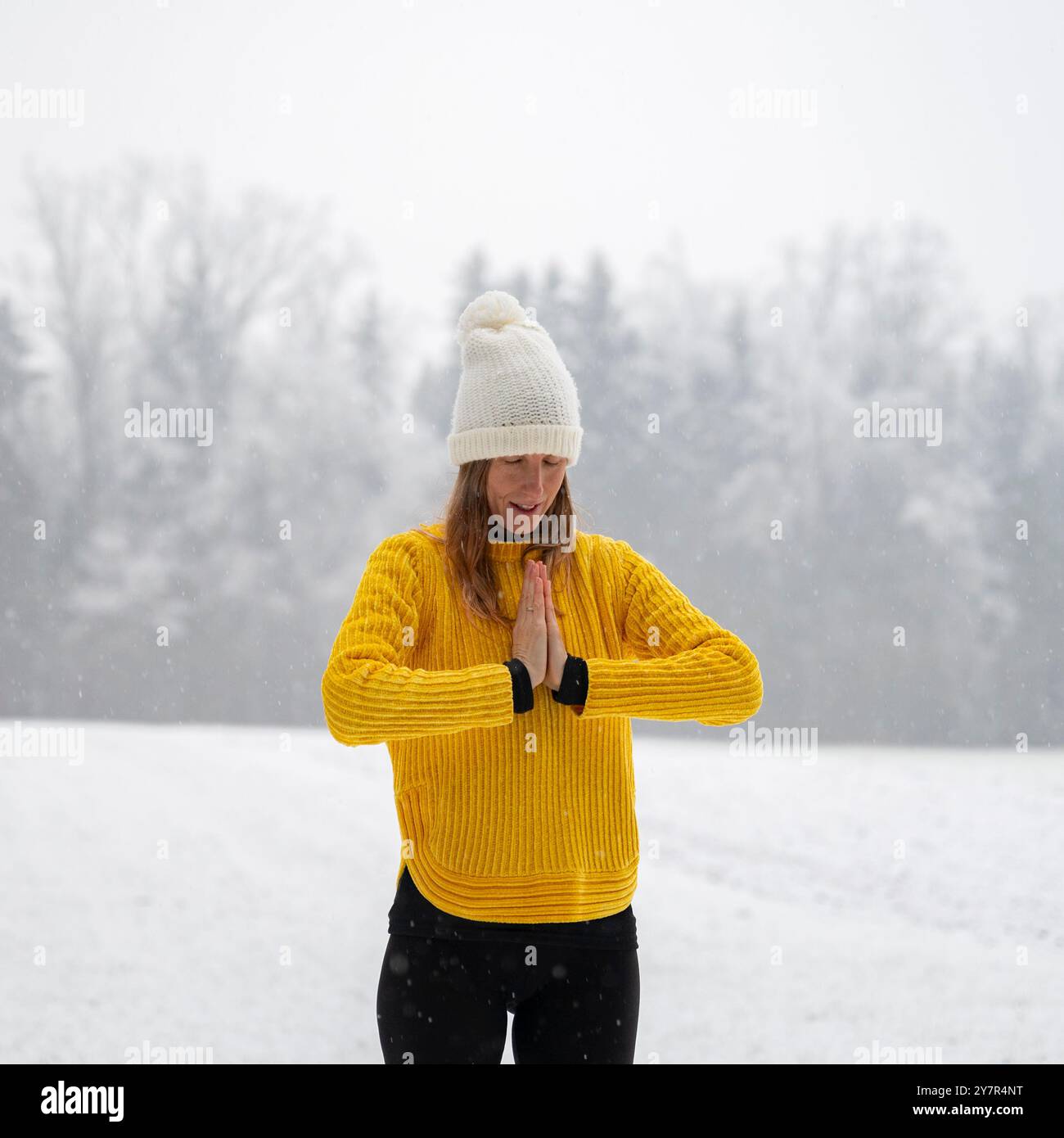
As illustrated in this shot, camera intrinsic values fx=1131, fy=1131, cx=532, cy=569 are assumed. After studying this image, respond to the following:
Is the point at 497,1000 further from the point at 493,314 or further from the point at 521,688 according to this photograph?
the point at 493,314

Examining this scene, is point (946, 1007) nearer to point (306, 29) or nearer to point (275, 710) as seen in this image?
point (275, 710)

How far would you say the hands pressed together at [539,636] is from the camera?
120 centimetres

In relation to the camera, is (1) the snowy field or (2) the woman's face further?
(1) the snowy field

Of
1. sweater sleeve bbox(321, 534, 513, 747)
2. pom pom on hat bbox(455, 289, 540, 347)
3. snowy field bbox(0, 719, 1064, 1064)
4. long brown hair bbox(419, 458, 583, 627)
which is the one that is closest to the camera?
sweater sleeve bbox(321, 534, 513, 747)

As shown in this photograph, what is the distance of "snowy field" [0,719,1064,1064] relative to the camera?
11.1 feet

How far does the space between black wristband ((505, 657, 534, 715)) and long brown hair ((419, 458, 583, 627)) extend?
113mm

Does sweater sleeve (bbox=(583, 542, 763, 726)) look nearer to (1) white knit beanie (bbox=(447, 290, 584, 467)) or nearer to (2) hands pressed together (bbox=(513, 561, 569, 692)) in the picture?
(2) hands pressed together (bbox=(513, 561, 569, 692))

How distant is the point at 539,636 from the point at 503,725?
0.11 m

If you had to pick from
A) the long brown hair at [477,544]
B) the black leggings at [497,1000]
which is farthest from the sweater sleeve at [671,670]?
the black leggings at [497,1000]

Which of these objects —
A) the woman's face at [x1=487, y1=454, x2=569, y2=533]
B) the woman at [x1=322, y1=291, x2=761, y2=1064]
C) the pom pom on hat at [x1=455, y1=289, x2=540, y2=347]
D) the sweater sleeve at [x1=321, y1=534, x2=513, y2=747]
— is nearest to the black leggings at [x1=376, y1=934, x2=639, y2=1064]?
the woman at [x1=322, y1=291, x2=761, y2=1064]

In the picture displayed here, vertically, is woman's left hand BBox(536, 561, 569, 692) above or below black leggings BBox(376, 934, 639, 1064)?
above

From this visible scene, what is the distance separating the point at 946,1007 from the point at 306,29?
45.6ft

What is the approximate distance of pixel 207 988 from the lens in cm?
366

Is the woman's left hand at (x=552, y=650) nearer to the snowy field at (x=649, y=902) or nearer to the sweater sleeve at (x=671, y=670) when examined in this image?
the sweater sleeve at (x=671, y=670)
